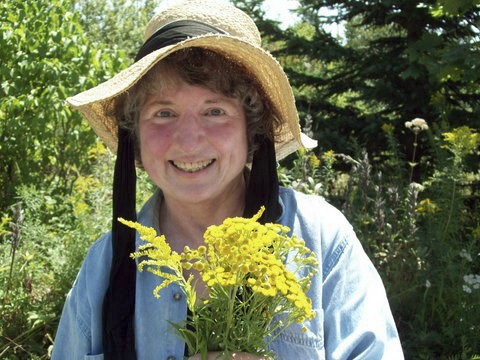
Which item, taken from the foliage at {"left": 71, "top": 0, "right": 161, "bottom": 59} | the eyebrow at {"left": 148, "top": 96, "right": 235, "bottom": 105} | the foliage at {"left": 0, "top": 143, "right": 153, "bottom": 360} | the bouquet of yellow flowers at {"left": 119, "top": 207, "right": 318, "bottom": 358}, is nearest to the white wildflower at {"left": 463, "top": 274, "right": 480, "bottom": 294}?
the eyebrow at {"left": 148, "top": 96, "right": 235, "bottom": 105}

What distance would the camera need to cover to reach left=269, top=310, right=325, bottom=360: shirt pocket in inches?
66.6

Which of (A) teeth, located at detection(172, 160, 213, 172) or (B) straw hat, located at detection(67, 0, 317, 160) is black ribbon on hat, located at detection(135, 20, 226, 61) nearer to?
(B) straw hat, located at detection(67, 0, 317, 160)

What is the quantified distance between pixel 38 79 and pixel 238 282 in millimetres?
3585

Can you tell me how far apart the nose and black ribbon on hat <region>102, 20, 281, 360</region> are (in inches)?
8.6

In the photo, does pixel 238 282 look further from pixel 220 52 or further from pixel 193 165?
pixel 220 52

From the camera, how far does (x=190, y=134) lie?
1.77m

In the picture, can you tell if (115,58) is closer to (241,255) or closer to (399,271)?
(399,271)

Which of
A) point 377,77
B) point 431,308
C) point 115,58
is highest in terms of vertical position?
point 115,58

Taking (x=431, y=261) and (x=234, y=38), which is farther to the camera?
(x=431, y=261)

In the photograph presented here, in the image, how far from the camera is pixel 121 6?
13711 millimetres

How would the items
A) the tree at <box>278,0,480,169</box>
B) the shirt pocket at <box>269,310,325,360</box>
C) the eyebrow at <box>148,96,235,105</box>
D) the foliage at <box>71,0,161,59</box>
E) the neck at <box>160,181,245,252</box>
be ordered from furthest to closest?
1. the foliage at <box>71,0,161,59</box>
2. the tree at <box>278,0,480,169</box>
3. the neck at <box>160,181,245,252</box>
4. the eyebrow at <box>148,96,235,105</box>
5. the shirt pocket at <box>269,310,325,360</box>

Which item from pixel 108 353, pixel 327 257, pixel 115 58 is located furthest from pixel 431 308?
pixel 115 58

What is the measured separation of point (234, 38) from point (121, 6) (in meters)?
12.6

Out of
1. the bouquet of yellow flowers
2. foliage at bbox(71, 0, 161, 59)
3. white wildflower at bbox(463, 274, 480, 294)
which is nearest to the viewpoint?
the bouquet of yellow flowers
